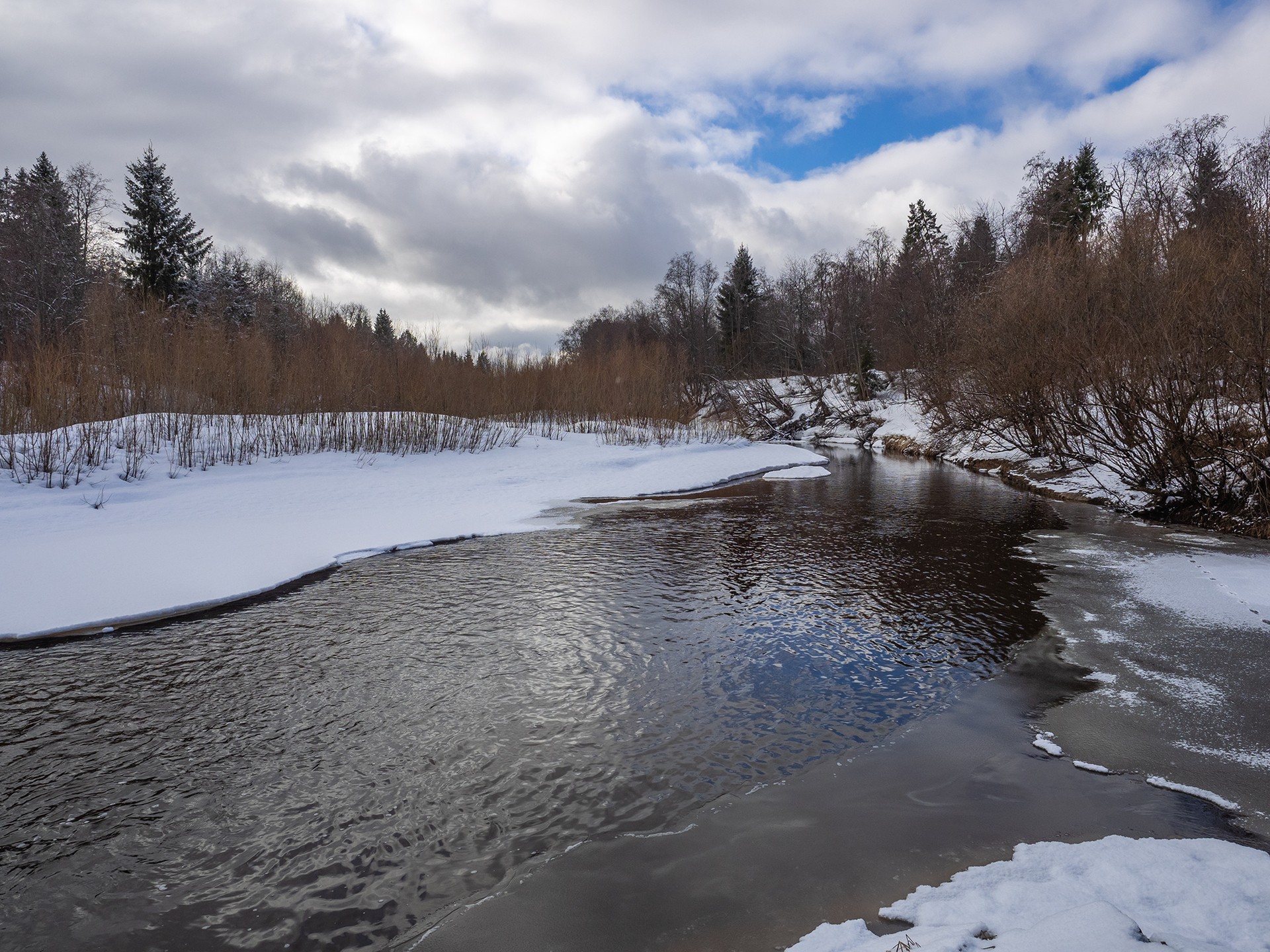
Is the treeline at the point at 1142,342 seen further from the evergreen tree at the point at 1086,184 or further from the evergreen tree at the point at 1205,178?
the evergreen tree at the point at 1086,184

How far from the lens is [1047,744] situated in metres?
3.81

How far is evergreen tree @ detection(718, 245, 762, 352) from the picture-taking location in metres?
55.0

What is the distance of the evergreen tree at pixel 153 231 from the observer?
31359 mm

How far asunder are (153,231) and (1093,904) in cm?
3996

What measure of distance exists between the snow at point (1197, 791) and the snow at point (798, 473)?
13.7m

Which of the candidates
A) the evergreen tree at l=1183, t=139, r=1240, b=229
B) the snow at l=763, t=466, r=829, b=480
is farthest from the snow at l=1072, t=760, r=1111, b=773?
the evergreen tree at l=1183, t=139, r=1240, b=229

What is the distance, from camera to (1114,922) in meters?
2.03

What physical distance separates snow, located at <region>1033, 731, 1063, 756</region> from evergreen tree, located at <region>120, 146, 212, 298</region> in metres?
37.1

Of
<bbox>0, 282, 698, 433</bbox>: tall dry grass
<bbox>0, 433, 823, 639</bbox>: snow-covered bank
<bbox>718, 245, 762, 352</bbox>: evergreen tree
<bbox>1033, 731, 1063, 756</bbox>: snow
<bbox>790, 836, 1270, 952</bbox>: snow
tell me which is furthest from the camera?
<bbox>718, 245, 762, 352</bbox>: evergreen tree

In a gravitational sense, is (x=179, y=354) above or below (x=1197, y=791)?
above

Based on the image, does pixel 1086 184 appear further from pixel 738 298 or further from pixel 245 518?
pixel 245 518

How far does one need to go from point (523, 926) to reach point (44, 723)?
350 cm

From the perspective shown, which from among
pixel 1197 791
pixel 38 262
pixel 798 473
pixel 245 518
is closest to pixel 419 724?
pixel 1197 791

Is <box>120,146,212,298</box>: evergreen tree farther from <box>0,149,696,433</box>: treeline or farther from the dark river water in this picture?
the dark river water
